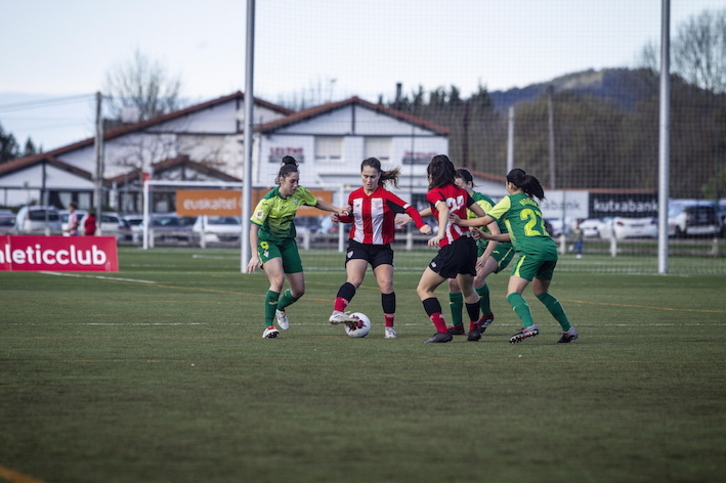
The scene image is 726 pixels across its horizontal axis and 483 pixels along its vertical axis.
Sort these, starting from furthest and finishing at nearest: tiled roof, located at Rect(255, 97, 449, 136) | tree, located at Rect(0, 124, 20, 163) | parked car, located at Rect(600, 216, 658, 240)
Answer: tree, located at Rect(0, 124, 20, 163) < parked car, located at Rect(600, 216, 658, 240) < tiled roof, located at Rect(255, 97, 449, 136)

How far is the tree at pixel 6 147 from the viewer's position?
389 feet

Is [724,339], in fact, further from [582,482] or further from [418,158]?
[418,158]

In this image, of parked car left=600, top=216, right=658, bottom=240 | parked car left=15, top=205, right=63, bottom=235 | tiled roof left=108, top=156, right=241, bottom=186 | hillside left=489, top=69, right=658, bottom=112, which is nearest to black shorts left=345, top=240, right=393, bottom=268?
hillside left=489, top=69, right=658, bottom=112

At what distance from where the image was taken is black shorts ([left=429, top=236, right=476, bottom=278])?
10328 millimetres

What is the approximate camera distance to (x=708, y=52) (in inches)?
1933

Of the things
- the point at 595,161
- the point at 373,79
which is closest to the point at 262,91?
the point at 373,79

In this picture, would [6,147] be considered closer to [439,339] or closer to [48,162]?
[48,162]

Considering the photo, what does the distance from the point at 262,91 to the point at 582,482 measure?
23.0m

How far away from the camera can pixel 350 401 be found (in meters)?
6.71

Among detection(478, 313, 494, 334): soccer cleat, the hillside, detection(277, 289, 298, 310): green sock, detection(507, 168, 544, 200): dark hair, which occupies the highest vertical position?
the hillside

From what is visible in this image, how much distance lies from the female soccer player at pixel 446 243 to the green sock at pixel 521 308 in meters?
0.61

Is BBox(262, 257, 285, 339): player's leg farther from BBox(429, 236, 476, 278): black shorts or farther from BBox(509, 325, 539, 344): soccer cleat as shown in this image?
BBox(509, 325, 539, 344): soccer cleat

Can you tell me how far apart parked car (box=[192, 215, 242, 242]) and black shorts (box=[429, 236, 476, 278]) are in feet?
121

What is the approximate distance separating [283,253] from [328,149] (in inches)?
1582
